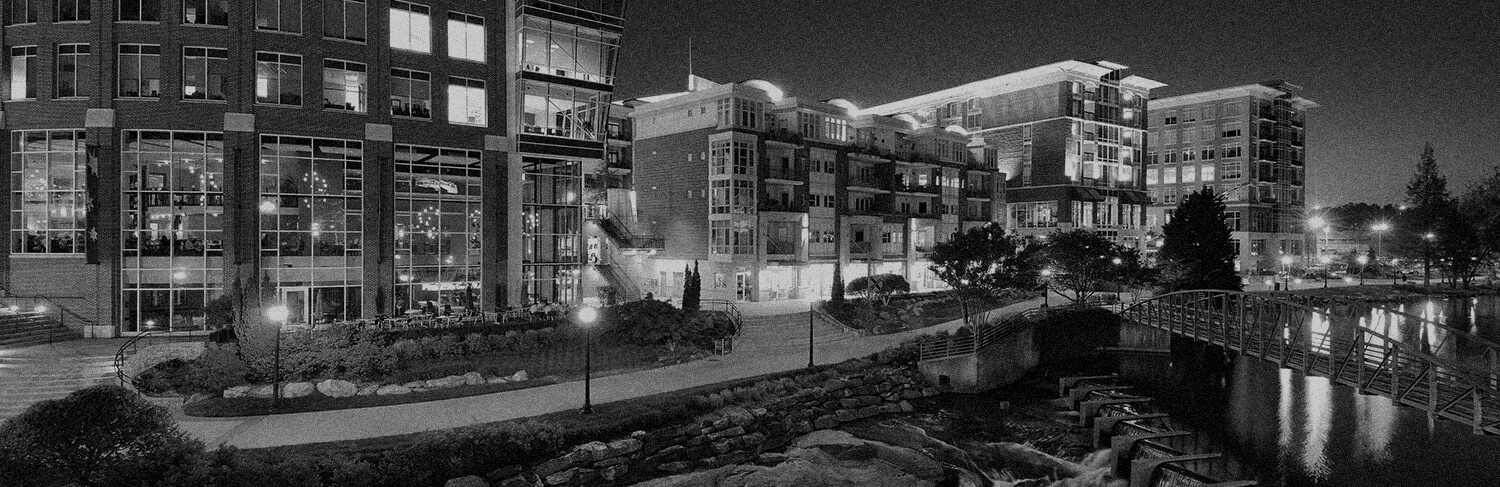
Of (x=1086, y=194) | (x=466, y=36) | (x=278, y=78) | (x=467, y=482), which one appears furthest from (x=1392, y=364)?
(x=1086, y=194)

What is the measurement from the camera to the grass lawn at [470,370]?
64.6ft

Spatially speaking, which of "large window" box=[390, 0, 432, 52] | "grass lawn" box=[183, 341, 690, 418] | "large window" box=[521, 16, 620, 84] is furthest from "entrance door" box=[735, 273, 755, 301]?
"large window" box=[390, 0, 432, 52]

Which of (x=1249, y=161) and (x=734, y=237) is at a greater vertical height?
(x=1249, y=161)

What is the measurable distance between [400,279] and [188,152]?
9.82 m

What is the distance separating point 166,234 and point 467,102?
43.4 feet

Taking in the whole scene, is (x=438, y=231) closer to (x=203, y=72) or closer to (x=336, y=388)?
(x=203, y=72)

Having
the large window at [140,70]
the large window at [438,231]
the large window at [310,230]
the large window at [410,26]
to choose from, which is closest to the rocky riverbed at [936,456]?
the large window at [438,231]

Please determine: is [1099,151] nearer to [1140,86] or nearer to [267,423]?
[1140,86]

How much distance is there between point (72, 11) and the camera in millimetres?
29359

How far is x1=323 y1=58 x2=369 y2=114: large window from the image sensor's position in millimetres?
31859

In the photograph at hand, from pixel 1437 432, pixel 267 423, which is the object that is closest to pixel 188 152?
pixel 267 423

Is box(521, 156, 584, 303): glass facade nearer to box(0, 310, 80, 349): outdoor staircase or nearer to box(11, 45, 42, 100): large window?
box(0, 310, 80, 349): outdoor staircase

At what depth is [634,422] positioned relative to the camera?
68.4 ft

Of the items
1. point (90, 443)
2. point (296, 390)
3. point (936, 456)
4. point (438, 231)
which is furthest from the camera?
point (438, 231)
